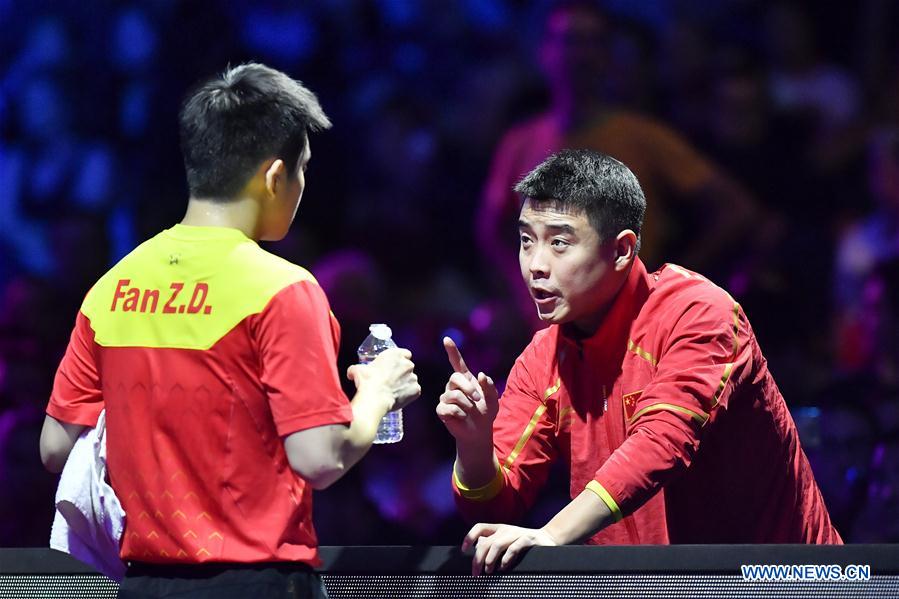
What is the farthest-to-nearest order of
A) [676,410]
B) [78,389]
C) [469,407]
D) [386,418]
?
[386,418] → [469,407] → [676,410] → [78,389]

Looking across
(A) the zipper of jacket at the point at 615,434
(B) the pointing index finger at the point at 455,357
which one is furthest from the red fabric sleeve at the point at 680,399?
(B) the pointing index finger at the point at 455,357

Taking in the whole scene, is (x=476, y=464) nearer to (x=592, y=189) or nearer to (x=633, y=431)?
(x=633, y=431)

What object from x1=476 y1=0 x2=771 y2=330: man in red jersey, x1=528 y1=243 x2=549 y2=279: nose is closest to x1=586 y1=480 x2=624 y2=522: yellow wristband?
x1=528 y1=243 x2=549 y2=279: nose

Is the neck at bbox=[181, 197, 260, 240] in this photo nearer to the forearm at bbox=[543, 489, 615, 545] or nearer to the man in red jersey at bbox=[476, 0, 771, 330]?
the forearm at bbox=[543, 489, 615, 545]

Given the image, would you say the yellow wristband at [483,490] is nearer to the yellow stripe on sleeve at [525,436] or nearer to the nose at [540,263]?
the yellow stripe on sleeve at [525,436]

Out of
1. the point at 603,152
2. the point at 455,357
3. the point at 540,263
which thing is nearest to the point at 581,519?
the point at 455,357

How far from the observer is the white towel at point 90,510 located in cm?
207

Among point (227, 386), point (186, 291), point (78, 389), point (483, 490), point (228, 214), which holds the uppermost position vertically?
point (228, 214)

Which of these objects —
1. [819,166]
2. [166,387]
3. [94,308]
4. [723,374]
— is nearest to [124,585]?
[166,387]

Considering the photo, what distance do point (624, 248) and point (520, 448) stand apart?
1.78 ft

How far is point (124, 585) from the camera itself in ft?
6.46

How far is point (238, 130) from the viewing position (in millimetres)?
2004

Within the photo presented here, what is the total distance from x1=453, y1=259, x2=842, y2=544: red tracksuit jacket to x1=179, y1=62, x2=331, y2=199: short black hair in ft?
3.24

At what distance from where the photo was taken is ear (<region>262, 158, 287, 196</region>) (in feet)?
6.58
